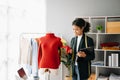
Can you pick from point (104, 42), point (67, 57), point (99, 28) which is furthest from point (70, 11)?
point (67, 57)

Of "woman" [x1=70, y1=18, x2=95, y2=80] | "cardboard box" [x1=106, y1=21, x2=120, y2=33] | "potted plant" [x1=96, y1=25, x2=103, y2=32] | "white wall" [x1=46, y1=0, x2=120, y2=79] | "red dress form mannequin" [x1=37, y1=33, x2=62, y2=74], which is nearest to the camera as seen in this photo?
"woman" [x1=70, y1=18, x2=95, y2=80]

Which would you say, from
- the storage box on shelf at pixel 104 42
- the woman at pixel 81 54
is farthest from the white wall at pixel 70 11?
the woman at pixel 81 54

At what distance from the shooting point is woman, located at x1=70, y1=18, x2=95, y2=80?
266cm

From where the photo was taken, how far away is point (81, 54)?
8.63 ft

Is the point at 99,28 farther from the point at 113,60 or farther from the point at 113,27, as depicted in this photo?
the point at 113,60

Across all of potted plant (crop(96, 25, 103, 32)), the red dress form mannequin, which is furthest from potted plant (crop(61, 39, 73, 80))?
potted plant (crop(96, 25, 103, 32))

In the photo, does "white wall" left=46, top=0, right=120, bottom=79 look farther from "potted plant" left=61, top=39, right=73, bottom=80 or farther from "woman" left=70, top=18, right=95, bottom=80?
"woman" left=70, top=18, right=95, bottom=80

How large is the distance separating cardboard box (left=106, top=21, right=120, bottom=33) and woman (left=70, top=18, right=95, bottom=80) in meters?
1.05

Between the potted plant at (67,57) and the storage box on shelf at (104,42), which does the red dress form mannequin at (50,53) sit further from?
the storage box on shelf at (104,42)

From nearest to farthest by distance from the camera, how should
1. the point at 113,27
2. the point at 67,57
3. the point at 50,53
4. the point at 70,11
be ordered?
the point at 67,57 → the point at 50,53 → the point at 113,27 → the point at 70,11

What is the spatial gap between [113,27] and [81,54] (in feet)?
4.45

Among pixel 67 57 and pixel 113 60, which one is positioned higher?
pixel 67 57

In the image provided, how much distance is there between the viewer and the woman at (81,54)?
266cm

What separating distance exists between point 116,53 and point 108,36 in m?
0.38
